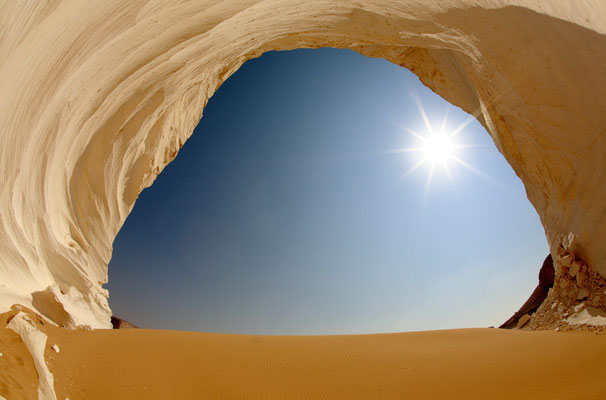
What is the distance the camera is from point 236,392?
4.17 metres

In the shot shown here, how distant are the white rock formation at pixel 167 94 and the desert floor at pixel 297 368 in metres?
1.25

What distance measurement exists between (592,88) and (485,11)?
2.93 meters

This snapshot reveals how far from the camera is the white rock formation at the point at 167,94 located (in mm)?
3863

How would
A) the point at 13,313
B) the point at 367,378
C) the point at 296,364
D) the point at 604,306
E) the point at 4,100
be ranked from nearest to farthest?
the point at 4,100, the point at 13,313, the point at 367,378, the point at 296,364, the point at 604,306

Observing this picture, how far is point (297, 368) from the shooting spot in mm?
5199

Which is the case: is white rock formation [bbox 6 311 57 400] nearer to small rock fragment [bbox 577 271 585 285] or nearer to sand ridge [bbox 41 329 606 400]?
sand ridge [bbox 41 329 606 400]

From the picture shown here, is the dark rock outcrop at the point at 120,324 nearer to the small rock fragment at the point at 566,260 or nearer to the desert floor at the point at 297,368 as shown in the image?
the desert floor at the point at 297,368

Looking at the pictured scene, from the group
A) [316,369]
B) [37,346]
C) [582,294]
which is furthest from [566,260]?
[37,346]

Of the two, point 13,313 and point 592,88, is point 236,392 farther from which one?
point 592,88

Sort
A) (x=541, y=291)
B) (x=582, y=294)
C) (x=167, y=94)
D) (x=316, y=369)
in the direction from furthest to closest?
1. (x=541, y=291)
2. (x=167, y=94)
3. (x=582, y=294)
4. (x=316, y=369)

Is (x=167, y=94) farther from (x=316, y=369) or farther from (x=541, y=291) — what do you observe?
(x=541, y=291)

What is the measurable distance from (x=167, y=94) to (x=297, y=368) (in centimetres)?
663

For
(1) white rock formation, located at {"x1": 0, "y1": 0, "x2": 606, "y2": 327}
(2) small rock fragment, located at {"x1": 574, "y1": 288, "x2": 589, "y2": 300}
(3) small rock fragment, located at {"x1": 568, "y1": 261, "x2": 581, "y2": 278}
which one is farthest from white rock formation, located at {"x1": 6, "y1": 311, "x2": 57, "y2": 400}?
(3) small rock fragment, located at {"x1": 568, "y1": 261, "x2": 581, "y2": 278}

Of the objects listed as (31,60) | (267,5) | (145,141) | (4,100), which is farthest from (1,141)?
(267,5)
